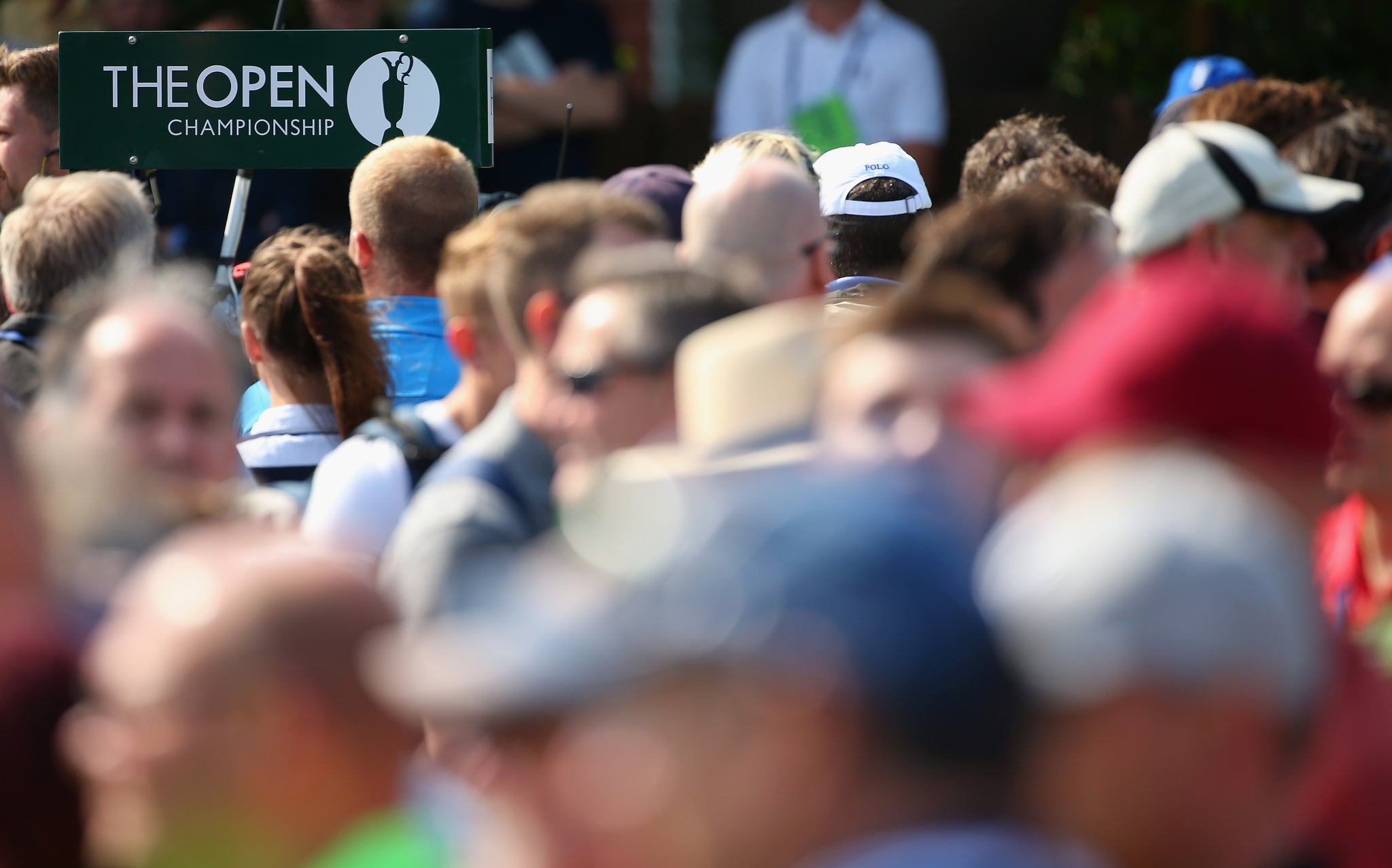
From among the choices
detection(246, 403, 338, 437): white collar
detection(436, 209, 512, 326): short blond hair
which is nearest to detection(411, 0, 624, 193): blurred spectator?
detection(246, 403, 338, 437): white collar

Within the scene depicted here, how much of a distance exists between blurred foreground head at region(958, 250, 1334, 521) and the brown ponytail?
2.06 m

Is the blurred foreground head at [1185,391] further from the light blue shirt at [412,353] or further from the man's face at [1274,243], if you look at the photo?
the light blue shirt at [412,353]

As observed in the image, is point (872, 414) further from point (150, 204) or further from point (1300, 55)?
point (1300, 55)

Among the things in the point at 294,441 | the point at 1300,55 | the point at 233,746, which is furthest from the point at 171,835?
the point at 1300,55

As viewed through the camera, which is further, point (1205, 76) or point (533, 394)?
point (1205, 76)

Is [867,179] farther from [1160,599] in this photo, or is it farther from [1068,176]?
[1160,599]

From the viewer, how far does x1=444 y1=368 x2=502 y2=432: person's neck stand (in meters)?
3.30

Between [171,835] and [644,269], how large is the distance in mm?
1217

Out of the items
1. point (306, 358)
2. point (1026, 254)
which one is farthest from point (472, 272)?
point (1026, 254)

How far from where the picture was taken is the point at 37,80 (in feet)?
→ 16.9

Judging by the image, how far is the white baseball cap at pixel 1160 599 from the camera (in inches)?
53.7

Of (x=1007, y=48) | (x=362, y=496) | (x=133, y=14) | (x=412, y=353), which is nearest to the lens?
(x=362, y=496)

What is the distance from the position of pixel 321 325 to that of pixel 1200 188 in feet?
5.99

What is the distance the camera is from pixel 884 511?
1.37m
